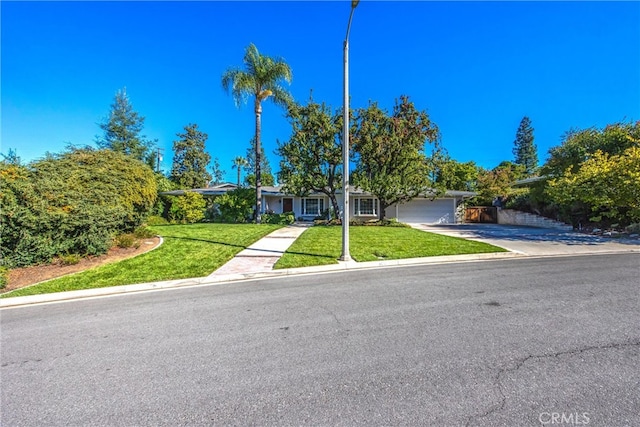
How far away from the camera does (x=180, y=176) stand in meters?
47.8

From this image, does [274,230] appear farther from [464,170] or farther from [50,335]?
[464,170]

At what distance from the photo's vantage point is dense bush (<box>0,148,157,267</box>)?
759 centimetres

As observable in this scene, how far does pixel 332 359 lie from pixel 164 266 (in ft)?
22.3

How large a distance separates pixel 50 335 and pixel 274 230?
40.6ft

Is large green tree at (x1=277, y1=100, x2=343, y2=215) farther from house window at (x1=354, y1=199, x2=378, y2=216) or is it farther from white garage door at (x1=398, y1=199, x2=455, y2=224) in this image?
white garage door at (x1=398, y1=199, x2=455, y2=224)

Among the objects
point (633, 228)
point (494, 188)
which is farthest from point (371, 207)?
point (633, 228)

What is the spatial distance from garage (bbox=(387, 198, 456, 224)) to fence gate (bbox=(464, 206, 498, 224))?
2.73 metres

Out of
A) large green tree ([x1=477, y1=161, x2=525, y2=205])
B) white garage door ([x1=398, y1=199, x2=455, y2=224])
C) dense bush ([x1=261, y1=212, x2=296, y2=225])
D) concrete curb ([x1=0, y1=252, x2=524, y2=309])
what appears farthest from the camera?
large green tree ([x1=477, y1=161, x2=525, y2=205])

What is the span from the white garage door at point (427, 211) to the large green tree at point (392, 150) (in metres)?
4.70

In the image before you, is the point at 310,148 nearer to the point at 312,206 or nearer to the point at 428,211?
the point at 312,206

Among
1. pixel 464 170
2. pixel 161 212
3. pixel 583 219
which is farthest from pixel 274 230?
pixel 464 170

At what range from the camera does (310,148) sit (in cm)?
1934

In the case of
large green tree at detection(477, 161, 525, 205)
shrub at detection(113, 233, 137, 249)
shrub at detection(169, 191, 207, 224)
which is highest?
large green tree at detection(477, 161, 525, 205)

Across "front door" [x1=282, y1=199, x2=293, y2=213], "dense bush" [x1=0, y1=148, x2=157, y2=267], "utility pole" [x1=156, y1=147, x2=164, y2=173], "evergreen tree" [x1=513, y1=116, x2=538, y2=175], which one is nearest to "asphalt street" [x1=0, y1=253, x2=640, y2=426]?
"dense bush" [x1=0, y1=148, x2=157, y2=267]
